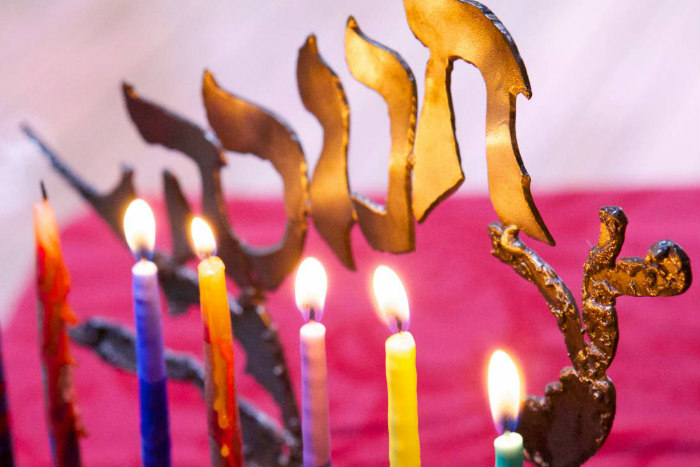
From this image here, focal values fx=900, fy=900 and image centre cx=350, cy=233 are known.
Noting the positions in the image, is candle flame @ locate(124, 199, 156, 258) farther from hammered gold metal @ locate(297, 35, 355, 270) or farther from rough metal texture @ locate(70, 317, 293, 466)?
rough metal texture @ locate(70, 317, 293, 466)

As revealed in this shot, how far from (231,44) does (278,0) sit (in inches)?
12.6

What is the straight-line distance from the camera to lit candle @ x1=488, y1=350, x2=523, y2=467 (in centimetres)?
49

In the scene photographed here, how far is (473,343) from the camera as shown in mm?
1152

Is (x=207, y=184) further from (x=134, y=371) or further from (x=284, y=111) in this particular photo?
(x=284, y=111)

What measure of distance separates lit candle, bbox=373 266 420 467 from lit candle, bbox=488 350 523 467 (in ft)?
0.16

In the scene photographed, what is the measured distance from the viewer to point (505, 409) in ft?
1.73

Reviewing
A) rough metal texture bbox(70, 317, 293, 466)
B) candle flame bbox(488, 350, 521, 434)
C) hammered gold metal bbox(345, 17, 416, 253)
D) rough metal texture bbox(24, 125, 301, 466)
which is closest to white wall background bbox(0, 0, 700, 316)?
rough metal texture bbox(70, 317, 293, 466)

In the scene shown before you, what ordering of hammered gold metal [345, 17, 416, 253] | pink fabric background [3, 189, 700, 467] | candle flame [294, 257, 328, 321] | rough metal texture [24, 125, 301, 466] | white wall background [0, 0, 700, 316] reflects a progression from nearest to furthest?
candle flame [294, 257, 328, 321] < hammered gold metal [345, 17, 416, 253] < rough metal texture [24, 125, 301, 466] < pink fabric background [3, 189, 700, 467] < white wall background [0, 0, 700, 316]

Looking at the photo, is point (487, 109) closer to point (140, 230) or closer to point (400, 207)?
point (400, 207)

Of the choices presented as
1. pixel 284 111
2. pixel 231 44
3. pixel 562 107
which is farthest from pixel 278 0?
pixel 562 107

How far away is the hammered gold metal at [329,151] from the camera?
0.75m

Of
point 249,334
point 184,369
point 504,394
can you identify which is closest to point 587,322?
point 504,394

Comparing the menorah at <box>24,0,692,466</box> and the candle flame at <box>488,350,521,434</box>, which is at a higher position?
the menorah at <box>24,0,692,466</box>

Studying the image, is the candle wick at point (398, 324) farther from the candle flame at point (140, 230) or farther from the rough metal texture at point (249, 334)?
the rough metal texture at point (249, 334)
